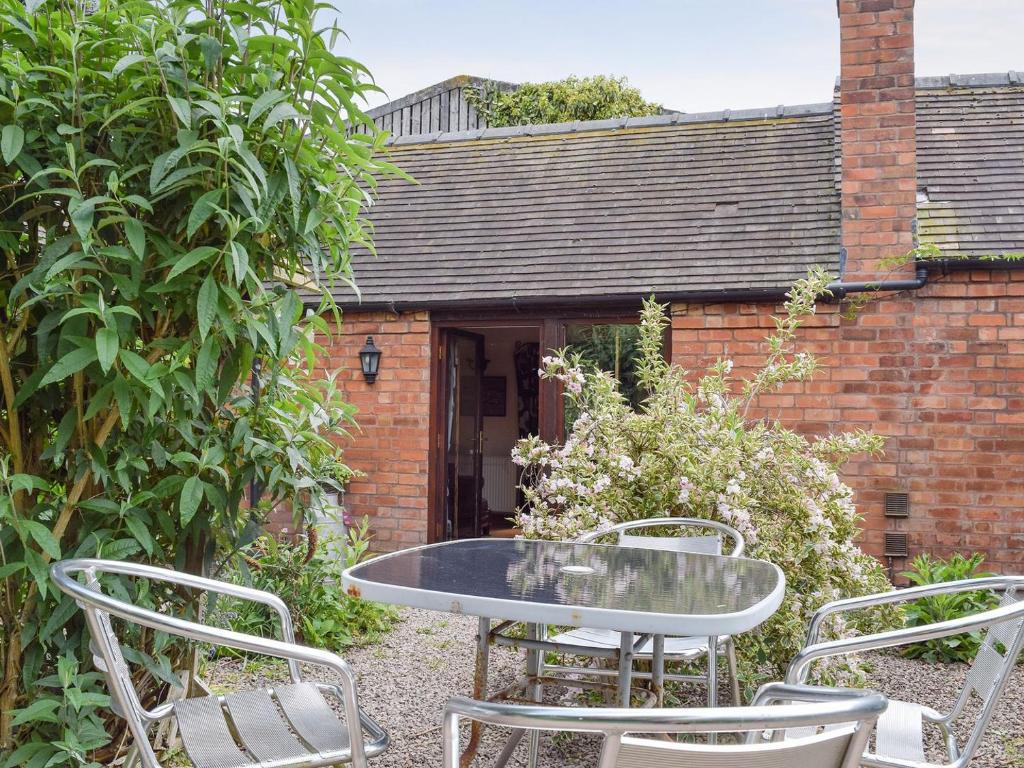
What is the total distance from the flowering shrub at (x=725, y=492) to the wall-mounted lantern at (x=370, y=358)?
3.54 metres

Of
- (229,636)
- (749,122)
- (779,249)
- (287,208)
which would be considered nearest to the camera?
(229,636)

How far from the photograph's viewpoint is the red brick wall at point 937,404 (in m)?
6.40

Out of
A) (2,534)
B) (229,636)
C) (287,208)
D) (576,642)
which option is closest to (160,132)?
(287,208)

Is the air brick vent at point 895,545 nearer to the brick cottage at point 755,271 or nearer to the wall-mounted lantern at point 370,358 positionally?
the brick cottage at point 755,271

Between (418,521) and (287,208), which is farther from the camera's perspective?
(418,521)

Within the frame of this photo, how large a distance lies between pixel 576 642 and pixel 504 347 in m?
9.27

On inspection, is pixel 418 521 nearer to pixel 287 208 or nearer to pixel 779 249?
pixel 779 249

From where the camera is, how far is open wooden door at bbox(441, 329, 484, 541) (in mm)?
8141

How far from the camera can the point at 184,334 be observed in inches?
105

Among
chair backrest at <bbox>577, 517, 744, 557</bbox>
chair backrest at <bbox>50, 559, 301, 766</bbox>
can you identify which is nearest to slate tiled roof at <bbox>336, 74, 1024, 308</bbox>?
chair backrest at <bbox>577, 517, 744, 557</bbox>

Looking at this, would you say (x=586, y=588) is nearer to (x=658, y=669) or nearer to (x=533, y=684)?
(x=658, y=669)

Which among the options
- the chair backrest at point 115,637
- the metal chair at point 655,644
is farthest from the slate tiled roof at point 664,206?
the chair backrest at point 115,637

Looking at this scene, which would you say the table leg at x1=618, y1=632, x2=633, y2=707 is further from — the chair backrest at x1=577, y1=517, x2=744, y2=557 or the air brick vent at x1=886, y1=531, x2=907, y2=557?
the air brick vent at x1=886, y1=531, x2=907, y2=557

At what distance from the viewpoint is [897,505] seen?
6.49 m
